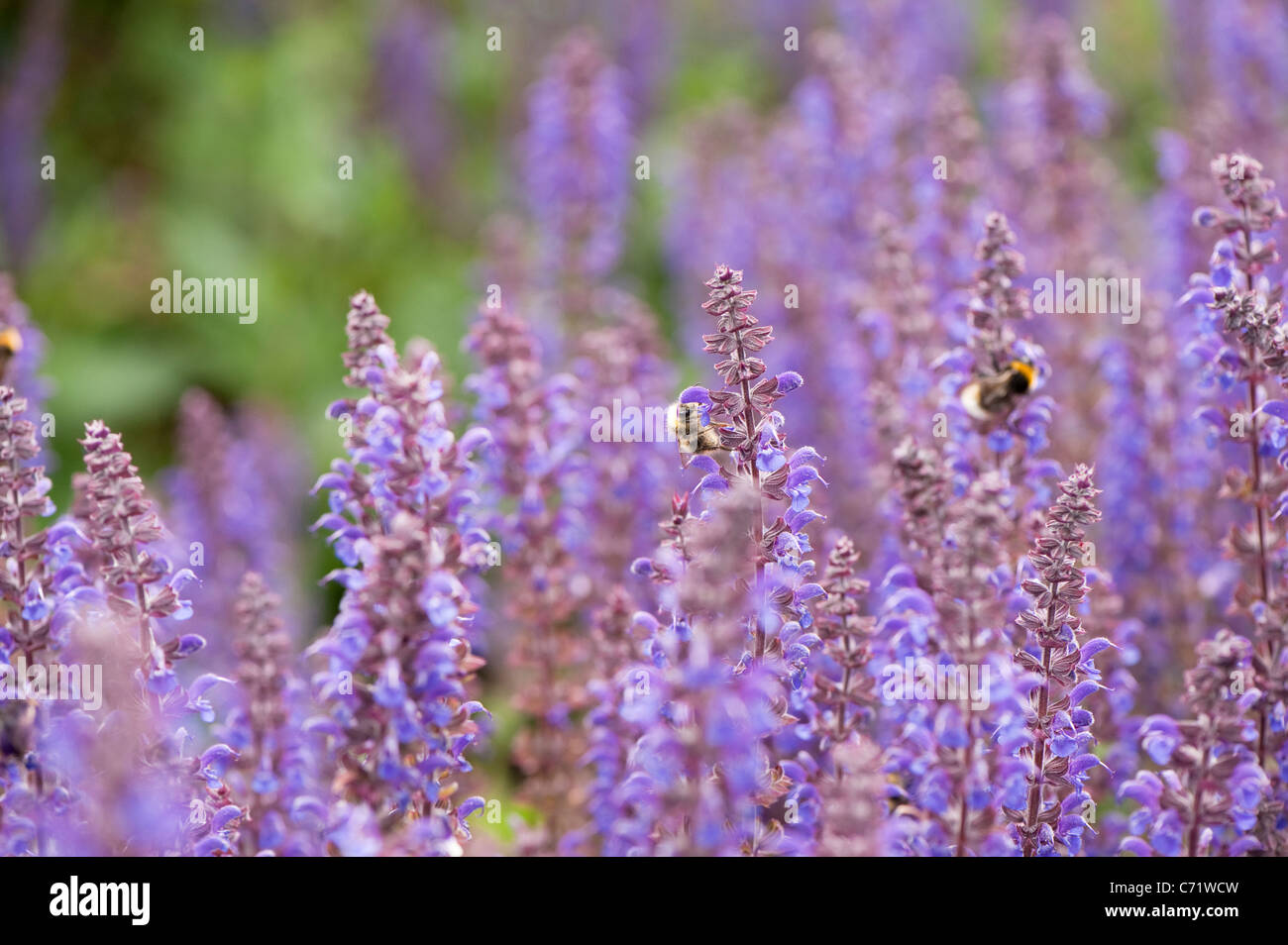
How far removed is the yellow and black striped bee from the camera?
20.3 feet

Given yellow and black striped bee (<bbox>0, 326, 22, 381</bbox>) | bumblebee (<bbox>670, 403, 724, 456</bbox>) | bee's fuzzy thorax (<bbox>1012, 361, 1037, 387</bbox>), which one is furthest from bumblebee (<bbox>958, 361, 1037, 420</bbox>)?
yellow and black striped bee (<bbox>0, 326, 22, 381</bbox>)

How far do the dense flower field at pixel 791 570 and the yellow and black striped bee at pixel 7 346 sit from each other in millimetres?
17

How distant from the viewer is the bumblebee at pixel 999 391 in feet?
16.9

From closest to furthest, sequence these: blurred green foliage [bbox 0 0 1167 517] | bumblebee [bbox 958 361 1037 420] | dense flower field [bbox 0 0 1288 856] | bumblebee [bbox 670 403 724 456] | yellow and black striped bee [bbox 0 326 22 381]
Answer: dense flower field [bbox 0 0 1288 856] → bumblebee [bbox 670 403 724 456] → bumblebee [bbox 958 361 1037 420] → yellow and black striped bee [bbox 0 326 22 381] → blurred green foliage [bbox 0 0 1167 517]

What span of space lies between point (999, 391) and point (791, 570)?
1291 millimetres

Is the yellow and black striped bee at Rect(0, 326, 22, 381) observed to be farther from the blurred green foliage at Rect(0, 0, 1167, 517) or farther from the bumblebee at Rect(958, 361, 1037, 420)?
the bumblebee at Rect(958, 361, 1037, 420)

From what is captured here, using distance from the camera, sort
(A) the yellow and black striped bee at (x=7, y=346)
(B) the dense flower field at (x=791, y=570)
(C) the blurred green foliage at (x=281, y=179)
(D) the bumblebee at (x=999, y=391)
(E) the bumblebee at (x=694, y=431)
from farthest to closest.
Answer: (C) the blurred green foliage at (x=281, y=179) → (A) the yellow and black striped bee at (x=7, y=346) → (D) the bumblebee at (x=999, y=391) → (E) the bumblebee at (x=694, y=431) → (B) the dense flower field at (x=791, y=570)

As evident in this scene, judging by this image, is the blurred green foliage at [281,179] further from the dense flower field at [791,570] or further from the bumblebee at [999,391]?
the bumblebee at [999,391]

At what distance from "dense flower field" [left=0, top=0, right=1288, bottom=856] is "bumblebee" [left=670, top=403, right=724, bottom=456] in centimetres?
2

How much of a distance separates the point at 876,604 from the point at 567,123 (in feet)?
14.4

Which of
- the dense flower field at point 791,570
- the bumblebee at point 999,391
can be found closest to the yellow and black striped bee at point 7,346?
the dense flower field at point 791,570

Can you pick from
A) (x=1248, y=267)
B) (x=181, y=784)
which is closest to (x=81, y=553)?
(x=181, y=784)
